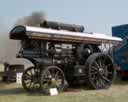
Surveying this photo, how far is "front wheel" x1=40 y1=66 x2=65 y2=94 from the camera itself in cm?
1175

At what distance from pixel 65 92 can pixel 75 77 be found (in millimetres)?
1014

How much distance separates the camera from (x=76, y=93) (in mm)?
12023

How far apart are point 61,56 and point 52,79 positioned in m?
1.01

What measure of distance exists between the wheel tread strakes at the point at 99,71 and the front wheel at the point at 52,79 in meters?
1.10

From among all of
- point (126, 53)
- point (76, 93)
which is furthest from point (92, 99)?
point (126, 53)

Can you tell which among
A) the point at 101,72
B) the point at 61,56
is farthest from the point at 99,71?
the point at 61,56

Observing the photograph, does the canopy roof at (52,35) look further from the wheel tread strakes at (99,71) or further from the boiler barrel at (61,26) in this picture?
the wheel tread strakes at (99,71)

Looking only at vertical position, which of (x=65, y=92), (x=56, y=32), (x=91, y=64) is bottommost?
(x=65, y=92)

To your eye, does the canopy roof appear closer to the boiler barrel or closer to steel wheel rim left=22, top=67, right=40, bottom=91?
the boiler barrel

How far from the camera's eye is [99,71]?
1333 cm

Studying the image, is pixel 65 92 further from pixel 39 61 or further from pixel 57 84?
pixel 39 61

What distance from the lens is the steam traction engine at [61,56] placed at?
38.8ft

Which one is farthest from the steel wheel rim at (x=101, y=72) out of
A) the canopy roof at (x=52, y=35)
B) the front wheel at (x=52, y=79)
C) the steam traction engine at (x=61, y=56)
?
the front wheel at (x=52, y=79)

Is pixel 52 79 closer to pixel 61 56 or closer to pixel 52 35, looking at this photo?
pixel 61 56
